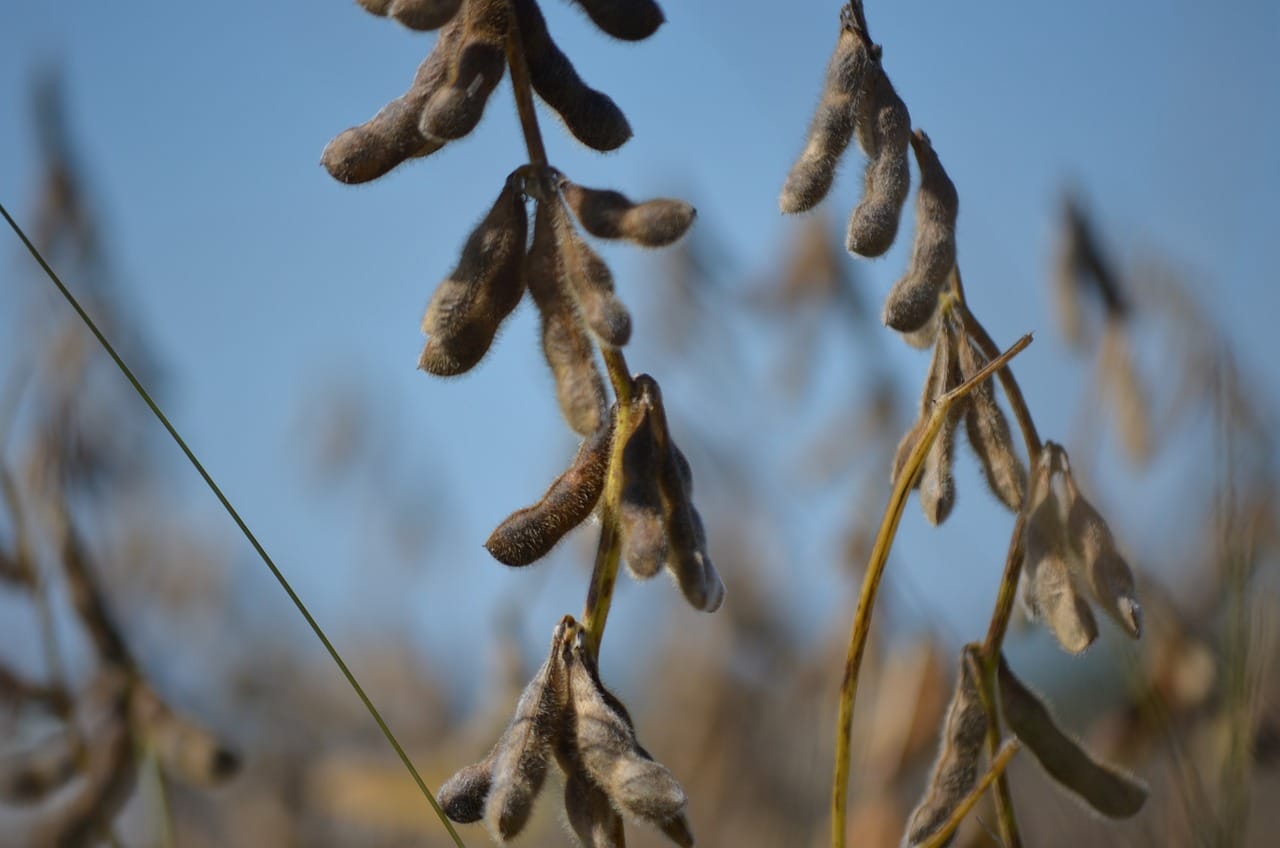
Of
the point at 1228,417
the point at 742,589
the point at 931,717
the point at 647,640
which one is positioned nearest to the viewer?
the point at 1228,417

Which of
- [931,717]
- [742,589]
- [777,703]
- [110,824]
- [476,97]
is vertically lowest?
[777,703]

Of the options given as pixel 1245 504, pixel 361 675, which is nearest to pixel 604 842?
pixel 1245 504

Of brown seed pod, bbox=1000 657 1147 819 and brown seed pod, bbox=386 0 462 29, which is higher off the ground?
brown seed pod, bbox=386 0 462 29

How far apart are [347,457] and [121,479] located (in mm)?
2102

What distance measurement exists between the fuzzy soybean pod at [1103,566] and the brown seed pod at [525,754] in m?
0.47

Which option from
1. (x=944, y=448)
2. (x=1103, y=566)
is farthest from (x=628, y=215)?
(x=1103, y=566)

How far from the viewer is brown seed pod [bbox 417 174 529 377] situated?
40.8 inches

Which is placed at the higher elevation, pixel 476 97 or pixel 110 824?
pixel 476 97

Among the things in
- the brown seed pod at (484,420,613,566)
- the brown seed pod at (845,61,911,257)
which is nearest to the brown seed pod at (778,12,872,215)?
the brown seed pod at (845,61,911,257)

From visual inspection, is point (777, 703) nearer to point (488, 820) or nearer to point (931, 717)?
point (931, 717)

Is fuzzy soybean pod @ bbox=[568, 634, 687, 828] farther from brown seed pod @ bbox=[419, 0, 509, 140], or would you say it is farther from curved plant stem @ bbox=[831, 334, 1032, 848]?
brown seed pod @ bbox=[419, 0, 509, 140]

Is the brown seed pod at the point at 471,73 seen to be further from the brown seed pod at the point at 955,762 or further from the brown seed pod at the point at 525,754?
the brown seed pod at the point at 955,762

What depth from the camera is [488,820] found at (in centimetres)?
96

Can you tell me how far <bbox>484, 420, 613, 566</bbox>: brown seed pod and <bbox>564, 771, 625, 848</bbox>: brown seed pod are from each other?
Answer: 18 centimetres
